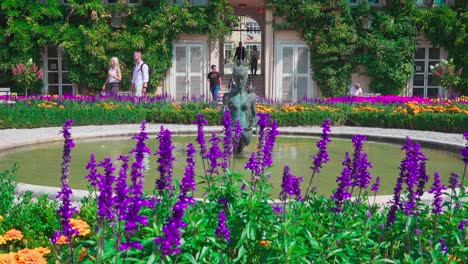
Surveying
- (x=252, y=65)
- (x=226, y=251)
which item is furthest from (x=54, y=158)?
(x=252, y=65)

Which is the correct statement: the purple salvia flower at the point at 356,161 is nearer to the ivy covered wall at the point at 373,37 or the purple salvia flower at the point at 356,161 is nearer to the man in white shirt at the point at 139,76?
the man in white shirt at the point at 139,76

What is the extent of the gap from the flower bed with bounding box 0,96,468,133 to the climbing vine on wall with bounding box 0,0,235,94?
5.35m

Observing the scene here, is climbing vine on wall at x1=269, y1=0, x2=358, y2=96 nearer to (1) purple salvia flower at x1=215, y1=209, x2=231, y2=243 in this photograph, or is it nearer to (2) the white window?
(2) the white window

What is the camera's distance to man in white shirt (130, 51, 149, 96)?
12828 millimetres

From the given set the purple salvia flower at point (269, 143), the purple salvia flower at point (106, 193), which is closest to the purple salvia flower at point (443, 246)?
the purple salvia flower at point (269, 143)

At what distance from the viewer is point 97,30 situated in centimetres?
1945

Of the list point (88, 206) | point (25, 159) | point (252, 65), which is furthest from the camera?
point (252, 65)

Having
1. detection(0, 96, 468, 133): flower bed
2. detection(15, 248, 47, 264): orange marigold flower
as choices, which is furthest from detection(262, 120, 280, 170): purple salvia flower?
detection(0, 96, 468, 133): flower bed

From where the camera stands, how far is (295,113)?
1310 cm

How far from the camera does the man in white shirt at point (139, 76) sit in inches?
505

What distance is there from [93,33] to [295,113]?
8748 mm

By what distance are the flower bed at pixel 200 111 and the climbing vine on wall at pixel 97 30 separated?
535cm

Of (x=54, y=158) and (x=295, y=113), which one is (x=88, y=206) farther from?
(x=295, y=113)

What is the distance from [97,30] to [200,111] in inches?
306
